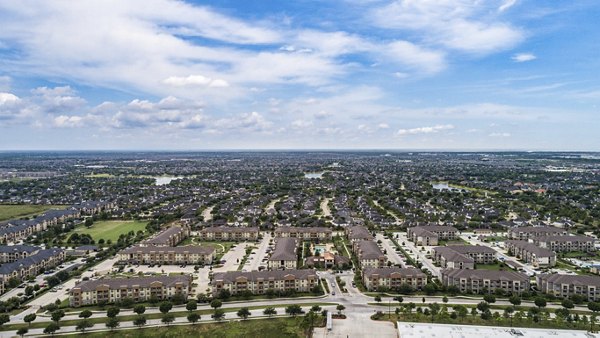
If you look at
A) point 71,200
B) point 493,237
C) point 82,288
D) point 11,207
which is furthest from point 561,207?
point 11,207

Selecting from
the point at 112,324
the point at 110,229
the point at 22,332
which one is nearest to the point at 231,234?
the point at 110,229

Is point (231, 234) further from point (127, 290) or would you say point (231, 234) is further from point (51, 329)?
point (51, 329)

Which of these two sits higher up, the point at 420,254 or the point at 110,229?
the point at 110,229

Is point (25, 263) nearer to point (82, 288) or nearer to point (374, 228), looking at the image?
point (82, 288)

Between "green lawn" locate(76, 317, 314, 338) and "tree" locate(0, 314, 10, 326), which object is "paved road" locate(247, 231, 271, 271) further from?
"tree" locate(0, 314, 10, 326)

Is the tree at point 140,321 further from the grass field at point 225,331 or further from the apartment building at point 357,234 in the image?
the apartment building at point 357,234
